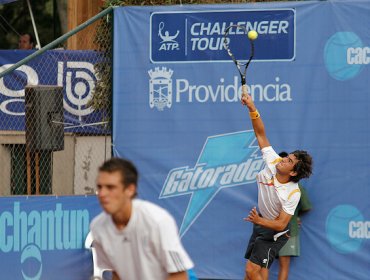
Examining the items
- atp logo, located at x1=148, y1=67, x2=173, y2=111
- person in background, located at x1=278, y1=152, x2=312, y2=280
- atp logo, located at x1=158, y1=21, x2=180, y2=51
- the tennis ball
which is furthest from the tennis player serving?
atp logo, located at x1=158, y1=21, x2=180, y2=51

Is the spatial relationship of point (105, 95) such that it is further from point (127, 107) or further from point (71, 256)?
point (71, 256)

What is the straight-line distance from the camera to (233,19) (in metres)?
11.3

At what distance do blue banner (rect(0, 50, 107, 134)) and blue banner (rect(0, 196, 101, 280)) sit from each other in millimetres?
2422

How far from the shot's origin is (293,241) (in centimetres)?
1090

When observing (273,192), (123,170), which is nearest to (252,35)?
(273,192)

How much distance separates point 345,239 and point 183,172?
1.95 meters

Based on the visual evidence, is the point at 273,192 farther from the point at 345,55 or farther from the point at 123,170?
the point at 123,170

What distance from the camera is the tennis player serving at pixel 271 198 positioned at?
10.1 m

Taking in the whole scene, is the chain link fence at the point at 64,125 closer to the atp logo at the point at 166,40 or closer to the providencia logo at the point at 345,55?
the atp logo at the point at 166,40

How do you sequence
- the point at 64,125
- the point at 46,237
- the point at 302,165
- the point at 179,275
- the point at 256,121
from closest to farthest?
the point at 179,275, the point at 302,165, the point at 256,121, the point at 46,237, the point at 64,125

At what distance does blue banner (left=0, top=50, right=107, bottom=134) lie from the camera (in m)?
13.6

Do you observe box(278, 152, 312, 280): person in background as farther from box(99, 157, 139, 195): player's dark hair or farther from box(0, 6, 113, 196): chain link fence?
box(99, 157, 139, 195): player's dark hair

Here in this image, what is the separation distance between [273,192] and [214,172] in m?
1.18

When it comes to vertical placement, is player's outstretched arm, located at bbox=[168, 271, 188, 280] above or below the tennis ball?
below
